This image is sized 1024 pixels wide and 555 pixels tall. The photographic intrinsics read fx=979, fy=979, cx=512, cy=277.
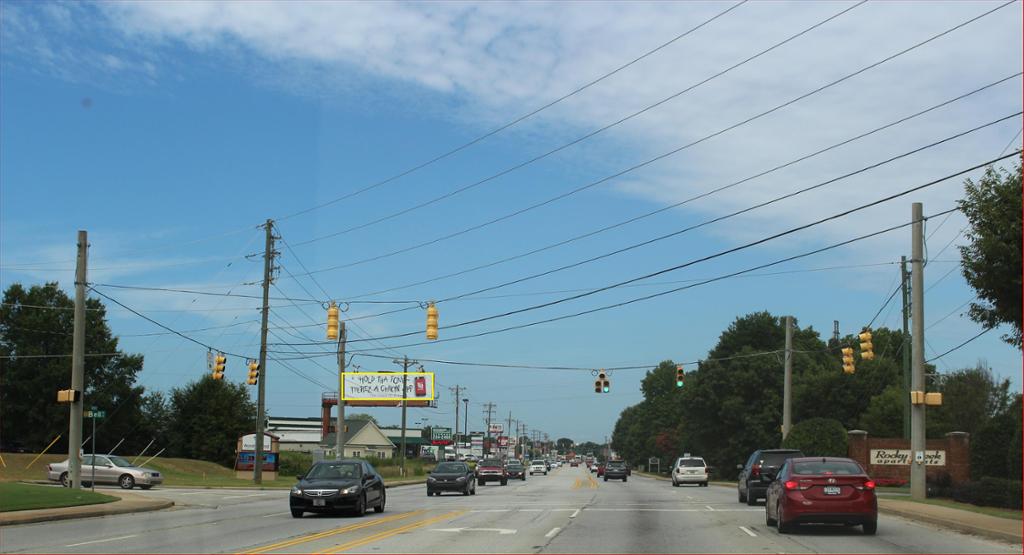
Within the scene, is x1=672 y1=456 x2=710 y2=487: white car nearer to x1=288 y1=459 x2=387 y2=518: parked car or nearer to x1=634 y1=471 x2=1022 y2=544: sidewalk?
x1=634 y1=471 x2=1022 y2=544: sidewalk

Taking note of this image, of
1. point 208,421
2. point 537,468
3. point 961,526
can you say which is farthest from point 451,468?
point 537,468

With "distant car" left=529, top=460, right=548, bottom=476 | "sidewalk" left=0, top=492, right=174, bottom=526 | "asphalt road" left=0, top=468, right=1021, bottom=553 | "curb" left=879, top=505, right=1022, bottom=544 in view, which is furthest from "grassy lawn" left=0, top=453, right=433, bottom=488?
"curb" left=879, top=505, right=1022, bottom=544

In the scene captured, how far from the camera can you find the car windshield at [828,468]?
19219mm

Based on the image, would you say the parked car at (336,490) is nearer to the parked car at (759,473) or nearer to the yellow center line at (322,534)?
the yellow center line at (322,534)

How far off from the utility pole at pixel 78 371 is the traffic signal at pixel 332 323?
802cm

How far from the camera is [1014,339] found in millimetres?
21734

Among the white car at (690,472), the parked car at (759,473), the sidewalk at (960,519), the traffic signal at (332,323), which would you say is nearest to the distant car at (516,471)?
the white car at (690,472)

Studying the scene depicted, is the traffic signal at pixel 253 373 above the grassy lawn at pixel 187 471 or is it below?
above

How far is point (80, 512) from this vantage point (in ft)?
81.1

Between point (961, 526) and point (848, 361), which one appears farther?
point (848, 361)

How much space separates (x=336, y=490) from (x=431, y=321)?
22.9 feet

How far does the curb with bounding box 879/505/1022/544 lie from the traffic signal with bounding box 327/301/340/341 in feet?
55.8

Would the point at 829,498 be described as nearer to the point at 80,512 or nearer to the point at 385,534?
the point at 385,534

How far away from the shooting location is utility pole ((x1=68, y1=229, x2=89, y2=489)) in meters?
31.5
